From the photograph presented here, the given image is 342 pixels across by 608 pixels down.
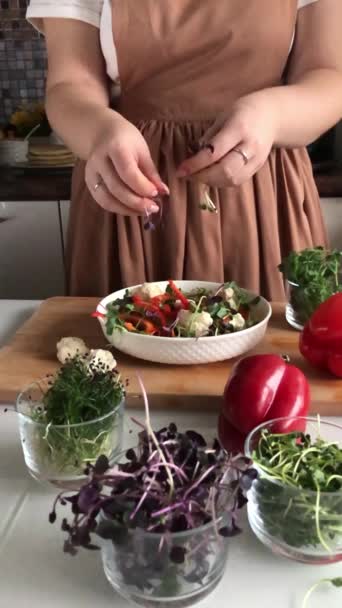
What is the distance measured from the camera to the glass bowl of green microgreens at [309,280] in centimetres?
80

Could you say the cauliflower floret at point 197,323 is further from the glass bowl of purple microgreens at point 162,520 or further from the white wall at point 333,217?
the white wall at point 333,217

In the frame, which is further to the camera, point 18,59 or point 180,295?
point 18,59

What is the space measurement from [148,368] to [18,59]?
1.55m

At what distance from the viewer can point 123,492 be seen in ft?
1.36

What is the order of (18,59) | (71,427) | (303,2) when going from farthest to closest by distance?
(18,59) → (303,2) → (71,427)

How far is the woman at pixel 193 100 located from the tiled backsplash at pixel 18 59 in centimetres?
111

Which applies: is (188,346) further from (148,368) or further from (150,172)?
(150,172)

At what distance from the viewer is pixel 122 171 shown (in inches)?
29.4

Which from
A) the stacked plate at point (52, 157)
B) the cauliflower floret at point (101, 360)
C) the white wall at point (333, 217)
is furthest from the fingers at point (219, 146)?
the stacked plate at point (52, 157)

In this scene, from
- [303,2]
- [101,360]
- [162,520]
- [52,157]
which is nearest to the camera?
[162,520]

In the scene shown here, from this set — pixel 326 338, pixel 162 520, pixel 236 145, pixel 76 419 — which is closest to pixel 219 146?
pixel 236 145

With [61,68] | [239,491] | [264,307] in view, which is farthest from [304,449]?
[61,68]

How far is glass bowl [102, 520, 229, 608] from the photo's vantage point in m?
0.40

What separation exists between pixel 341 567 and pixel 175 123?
2.12 feet
